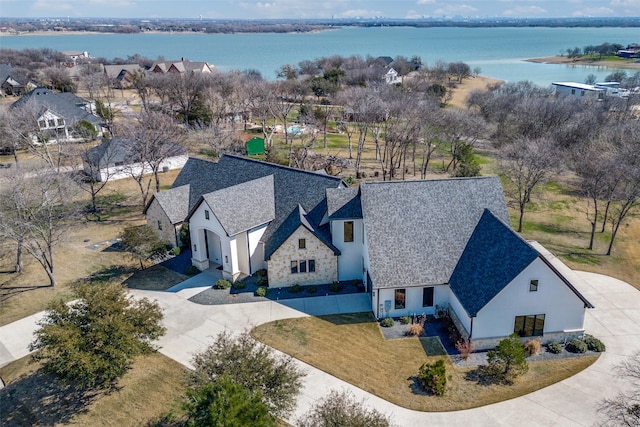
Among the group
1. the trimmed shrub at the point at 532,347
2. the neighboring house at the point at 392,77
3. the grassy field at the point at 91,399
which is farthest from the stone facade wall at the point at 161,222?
the neighboring house at the point at 392,77

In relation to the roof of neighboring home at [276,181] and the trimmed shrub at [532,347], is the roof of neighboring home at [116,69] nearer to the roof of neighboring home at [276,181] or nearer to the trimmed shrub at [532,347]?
the roof of neighboring home at [276,181]

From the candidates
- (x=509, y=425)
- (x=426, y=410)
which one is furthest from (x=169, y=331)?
(x=509, y=425)

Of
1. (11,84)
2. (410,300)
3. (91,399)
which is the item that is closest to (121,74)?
(11,84)

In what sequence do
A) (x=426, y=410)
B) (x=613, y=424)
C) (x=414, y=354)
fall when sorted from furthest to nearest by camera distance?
(x=414, y=354), (x=426, y=410), (x=613, y=424)

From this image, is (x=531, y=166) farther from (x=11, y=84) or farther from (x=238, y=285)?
(x=11, y=84)

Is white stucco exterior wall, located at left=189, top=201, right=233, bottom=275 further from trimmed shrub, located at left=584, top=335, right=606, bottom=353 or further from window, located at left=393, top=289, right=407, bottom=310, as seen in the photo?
trimmed shrub, located at left=584, top=335, right=606, bottom=353

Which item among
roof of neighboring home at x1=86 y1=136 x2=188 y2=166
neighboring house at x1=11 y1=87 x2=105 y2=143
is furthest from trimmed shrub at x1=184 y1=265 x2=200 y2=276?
neighboring house at x1=11 y1=87 x2=105 y2=143

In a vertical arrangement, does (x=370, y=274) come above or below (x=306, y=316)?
above

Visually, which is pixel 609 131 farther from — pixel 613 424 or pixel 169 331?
pixel 169 331
